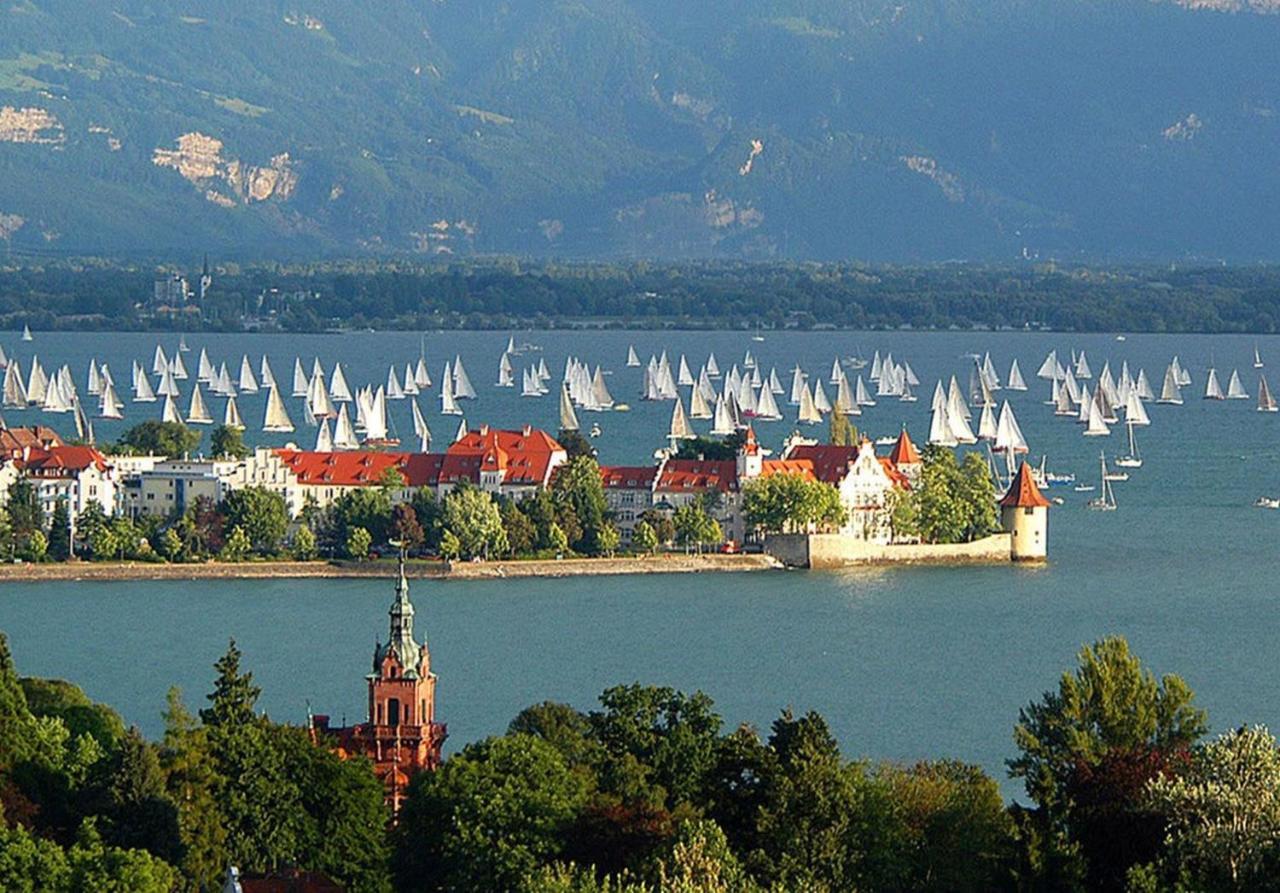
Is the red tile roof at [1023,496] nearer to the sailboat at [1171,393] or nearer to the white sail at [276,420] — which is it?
the white sail at [276,420]

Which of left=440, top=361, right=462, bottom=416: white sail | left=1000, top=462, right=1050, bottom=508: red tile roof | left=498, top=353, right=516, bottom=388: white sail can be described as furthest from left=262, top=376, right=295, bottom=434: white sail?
left=1000, top=462, right=1050, bottom=508: red tile roof

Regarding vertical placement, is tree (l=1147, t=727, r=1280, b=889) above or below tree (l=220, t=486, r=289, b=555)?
below

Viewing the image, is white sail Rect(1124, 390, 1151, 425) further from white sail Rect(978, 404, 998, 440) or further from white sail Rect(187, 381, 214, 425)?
white sail Rect(187, 381, 214, 425)

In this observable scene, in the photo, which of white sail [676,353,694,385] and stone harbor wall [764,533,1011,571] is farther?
white sail [676,353,694,385]

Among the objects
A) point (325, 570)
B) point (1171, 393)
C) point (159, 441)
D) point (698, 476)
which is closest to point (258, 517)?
point (325, 570)

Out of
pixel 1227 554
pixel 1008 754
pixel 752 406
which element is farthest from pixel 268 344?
pixel 1008 754

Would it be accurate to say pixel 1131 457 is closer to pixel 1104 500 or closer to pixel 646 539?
pixel 1104 500

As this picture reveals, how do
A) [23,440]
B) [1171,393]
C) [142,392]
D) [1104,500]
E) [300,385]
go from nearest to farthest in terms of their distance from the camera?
[23,440]
[1104,500]
[142,392]
[1171,393]
[300,385]
